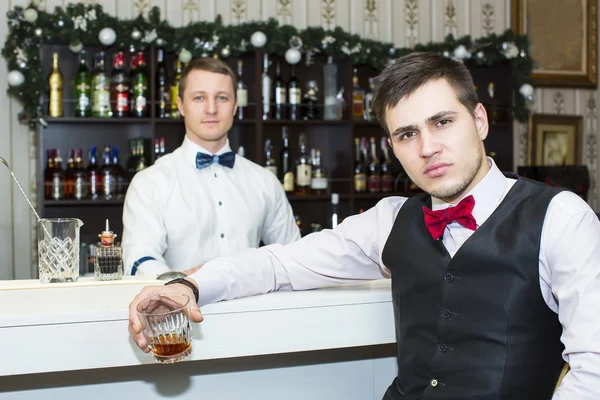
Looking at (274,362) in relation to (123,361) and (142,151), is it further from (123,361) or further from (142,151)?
(142,151)

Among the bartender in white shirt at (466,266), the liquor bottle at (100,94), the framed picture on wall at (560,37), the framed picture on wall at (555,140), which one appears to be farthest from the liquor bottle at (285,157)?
the bartender in white shirt at (466,266)

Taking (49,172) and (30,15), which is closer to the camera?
(30,15)

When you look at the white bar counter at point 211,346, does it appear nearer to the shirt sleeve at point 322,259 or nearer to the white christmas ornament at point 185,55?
the shirt sleeve at point 322,259

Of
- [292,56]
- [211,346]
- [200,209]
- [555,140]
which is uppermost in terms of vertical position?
[292,56]

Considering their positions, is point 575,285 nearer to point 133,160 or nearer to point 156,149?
point 156,149

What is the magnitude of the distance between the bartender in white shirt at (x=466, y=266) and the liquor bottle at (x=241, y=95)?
8.37 feet

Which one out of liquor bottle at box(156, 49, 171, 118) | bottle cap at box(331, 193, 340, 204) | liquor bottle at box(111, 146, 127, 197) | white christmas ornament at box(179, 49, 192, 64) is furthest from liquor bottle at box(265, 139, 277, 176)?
liquor bottle at box(111, 146, 127, 197)

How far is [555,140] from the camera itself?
16.6ft

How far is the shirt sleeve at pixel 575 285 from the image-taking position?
1.20 metres

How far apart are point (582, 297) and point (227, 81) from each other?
1998 millimetres

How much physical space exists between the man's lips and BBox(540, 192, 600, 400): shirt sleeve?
225 mm

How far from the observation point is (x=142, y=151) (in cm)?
403

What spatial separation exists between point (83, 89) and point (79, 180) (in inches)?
20.6

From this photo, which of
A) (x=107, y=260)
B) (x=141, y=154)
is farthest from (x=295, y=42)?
(x=107, y=260)
